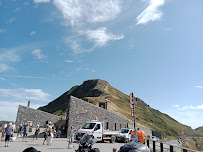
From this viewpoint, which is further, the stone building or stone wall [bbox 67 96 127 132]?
the stone building

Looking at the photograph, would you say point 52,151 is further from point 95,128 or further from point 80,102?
point 80,102

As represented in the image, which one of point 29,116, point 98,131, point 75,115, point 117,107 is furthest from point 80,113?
point 117,107

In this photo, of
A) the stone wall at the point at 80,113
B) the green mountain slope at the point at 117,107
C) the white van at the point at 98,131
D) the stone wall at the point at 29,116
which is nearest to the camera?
the white van at the point at 98,131

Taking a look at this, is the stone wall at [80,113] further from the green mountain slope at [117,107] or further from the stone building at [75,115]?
the green mountain slope at [117,107]

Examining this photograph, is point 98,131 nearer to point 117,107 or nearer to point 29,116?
point 29,116

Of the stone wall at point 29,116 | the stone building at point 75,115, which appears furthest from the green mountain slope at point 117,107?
the stone wall at point 29,116

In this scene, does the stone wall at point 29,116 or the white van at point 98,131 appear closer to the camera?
the white van at point 98,131

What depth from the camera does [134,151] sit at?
443 cm

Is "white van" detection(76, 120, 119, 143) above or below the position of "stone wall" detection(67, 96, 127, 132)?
below

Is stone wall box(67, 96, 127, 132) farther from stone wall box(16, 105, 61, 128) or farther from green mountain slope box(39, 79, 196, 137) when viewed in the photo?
green mountain slope box(39, 79, 196, 137)

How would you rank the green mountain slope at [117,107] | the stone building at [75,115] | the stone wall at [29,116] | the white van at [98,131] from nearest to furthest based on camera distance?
1. the white van at [98,131]
2. the stone building at [75,115]
3. the stone wall at [29,116]
4. the green mountain slope at [117,107]

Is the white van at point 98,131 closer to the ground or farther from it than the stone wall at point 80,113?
closer to the ground

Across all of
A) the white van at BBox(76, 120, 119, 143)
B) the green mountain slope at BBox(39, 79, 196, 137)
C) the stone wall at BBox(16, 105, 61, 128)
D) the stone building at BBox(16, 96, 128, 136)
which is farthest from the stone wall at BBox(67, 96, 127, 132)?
the green mountain slope at BBox(39, 79, 196, 137)

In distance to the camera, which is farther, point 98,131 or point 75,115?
point 75,115
